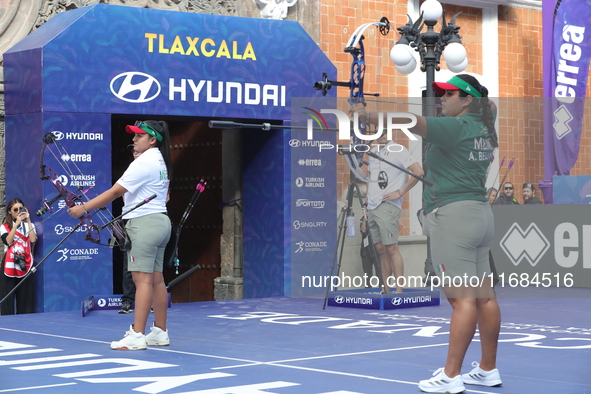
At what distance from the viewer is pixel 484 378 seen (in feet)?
19.1

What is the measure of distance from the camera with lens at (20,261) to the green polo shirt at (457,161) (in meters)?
6.09

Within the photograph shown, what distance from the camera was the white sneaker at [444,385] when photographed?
5.56 m

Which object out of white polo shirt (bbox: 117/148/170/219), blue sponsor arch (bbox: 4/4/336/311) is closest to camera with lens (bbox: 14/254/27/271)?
blue sponsor arch (bbox: 4/4/336/311)

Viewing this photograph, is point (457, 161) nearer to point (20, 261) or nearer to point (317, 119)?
point (20, 261)

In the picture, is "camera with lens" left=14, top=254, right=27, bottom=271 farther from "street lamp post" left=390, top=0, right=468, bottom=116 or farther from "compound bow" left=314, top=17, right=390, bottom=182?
"street lamp post" left=390, top=0, right=468, bottom=116

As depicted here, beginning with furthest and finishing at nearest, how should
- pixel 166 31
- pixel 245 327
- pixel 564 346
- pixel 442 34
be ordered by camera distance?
pixel 442 34 → pixel 166 31 → pixel 245 327 → pixel 564 346

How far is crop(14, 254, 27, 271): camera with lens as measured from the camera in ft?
35.0

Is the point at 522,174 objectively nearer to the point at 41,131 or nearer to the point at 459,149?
the point at 41,131

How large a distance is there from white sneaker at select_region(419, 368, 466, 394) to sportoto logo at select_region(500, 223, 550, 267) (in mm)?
7769

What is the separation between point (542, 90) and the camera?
17.6 meters

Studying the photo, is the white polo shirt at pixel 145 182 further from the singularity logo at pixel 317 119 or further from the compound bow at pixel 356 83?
the singularity logo at pixel 317 119

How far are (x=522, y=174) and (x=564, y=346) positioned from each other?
31.2 feet

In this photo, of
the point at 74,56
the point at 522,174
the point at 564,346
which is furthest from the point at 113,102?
the point at 522,174

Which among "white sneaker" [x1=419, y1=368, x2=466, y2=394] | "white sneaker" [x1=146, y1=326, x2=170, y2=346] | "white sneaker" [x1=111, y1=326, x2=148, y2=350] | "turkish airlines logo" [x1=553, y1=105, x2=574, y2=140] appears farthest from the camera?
"turkish airlines logo" [x1=553, y1=105, x2=574, y2=140]
